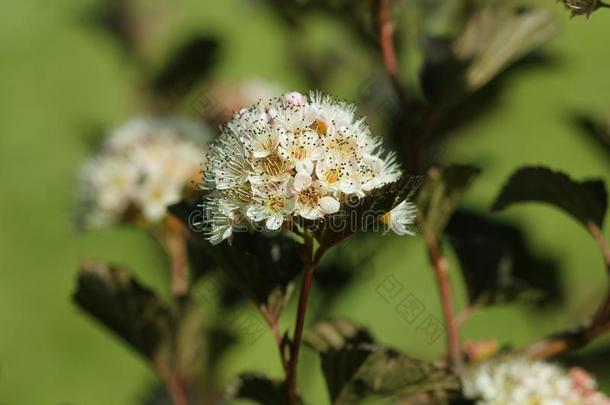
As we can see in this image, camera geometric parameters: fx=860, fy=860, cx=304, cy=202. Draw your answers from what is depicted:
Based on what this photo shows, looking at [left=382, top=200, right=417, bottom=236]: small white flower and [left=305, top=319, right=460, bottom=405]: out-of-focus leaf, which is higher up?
[left=382, top=200, right=417, bottom=236]: small white flower

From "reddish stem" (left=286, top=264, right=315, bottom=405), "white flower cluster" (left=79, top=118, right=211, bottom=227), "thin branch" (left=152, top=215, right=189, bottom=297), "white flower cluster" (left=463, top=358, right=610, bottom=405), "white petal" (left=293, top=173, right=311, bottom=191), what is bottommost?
"white flower cluster" (left=463, top=358, right=610, bottom=405)

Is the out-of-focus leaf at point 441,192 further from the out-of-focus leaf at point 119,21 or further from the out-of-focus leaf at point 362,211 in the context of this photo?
the out-of-focus leaf at point 119,21

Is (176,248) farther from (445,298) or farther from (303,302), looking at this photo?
(303,302)

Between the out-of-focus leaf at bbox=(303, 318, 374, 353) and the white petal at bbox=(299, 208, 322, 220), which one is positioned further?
the out-of-focus leaf at bbox=(303, 318, 374, 353)

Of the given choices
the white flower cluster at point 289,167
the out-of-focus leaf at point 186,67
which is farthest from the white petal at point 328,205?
the out-of-focus leaf at point 186,67

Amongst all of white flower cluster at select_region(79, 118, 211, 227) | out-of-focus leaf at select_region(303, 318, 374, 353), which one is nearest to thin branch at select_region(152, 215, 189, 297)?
white flower cluster at select_region(79, 118, 211, 227)

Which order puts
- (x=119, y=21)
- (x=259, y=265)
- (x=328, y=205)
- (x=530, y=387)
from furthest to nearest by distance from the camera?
(x=119, y=21), (x=530, y=387), (x=259, y=265), (x=328, y=205)

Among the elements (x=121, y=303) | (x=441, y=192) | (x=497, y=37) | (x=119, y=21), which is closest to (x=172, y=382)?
(x=121, y=303)

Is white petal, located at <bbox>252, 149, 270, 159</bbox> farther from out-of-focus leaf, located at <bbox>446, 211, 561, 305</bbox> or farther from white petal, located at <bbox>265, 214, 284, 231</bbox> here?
out-of-focus leaf, located at <bbox>446, 211, 561, 305</bbox>
